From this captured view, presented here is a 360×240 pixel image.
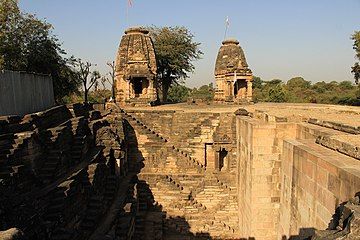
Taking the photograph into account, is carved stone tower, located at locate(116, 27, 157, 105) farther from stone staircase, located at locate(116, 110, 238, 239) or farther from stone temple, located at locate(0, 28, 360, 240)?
stone staircase, located at locate(116, 110, 238, 239)

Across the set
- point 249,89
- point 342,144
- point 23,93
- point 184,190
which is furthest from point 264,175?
point 249,89

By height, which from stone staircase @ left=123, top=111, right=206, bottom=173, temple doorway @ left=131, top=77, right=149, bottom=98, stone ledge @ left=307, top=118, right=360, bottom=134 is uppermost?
temple doorway @ left=131, top=77, right=149, bottom=98

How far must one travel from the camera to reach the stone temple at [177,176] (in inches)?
261

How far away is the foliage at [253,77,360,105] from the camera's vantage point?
41.6 meters

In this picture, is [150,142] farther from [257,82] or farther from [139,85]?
[257,82]

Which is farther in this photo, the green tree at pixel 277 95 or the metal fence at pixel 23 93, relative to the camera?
the green tree at pixel 277 95

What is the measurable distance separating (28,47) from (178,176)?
505 inches

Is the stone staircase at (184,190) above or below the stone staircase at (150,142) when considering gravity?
below

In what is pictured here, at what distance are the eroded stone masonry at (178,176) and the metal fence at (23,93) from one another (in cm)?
96

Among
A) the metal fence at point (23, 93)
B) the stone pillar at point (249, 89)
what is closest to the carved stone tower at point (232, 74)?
the stone pillar at point (249, 89)

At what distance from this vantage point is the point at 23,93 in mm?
12461

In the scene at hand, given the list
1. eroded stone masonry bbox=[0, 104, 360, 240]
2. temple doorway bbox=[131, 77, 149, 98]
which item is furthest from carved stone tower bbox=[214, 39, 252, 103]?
eroded stone masonry bbox=[0, 104, 360, 240]

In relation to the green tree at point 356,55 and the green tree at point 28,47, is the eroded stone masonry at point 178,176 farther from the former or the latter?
the green tree at point 356,55

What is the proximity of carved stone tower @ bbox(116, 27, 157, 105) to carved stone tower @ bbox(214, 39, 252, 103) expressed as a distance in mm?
5596
